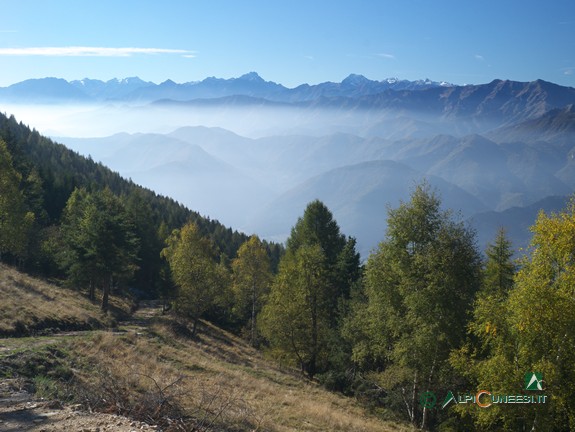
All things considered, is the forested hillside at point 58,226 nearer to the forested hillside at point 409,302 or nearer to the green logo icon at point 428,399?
the forested hillside at point 409,302

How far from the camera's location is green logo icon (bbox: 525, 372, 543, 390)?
1374cm

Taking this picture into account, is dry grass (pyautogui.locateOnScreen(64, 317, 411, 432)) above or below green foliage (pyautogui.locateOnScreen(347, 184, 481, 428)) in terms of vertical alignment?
below

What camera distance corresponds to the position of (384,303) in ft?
69.1

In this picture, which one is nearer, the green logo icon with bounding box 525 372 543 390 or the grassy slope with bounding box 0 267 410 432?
the grassy slope with bounding box 0 267 410 432

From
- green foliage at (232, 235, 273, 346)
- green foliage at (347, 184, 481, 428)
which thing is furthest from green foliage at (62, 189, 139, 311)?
green foliage at (347, 184, 481, 428)

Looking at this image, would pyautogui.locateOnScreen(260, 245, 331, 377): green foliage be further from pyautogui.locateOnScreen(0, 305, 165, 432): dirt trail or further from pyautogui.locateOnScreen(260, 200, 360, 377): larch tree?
pyautogui.locateOnScreen(0, 305, 165, 432): dirt trail

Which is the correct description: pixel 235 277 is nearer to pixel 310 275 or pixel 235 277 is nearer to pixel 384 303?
pixel 310 275

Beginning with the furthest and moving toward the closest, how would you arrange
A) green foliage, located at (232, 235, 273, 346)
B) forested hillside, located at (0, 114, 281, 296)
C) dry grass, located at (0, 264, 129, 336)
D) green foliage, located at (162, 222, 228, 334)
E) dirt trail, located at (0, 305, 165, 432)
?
green foliage, located at (232, 235, 273, 346) < green foliage, located at (162, 222, 228, 334) < forested hillside, located at (0, 114, 281, 296) < dry grass, located at (0, 264, 129, 336) < dirt trail, located at (0, 305, 165, 432)

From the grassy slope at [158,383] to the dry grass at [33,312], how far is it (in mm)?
113

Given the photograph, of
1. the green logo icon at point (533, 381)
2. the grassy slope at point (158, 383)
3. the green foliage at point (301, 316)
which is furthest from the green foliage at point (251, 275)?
the green logo icon at point (533, 381)

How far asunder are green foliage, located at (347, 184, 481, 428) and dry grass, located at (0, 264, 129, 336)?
18.2 m

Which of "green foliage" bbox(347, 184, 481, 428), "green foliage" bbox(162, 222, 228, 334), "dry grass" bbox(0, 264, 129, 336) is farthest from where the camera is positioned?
"green foliage" bbox(162, 222, 228, 334)

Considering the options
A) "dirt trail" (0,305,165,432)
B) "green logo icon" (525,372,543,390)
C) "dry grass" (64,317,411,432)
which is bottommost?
"dry grass" (64,317,411,432)

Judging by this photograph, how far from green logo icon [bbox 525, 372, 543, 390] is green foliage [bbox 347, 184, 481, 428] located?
430cm
